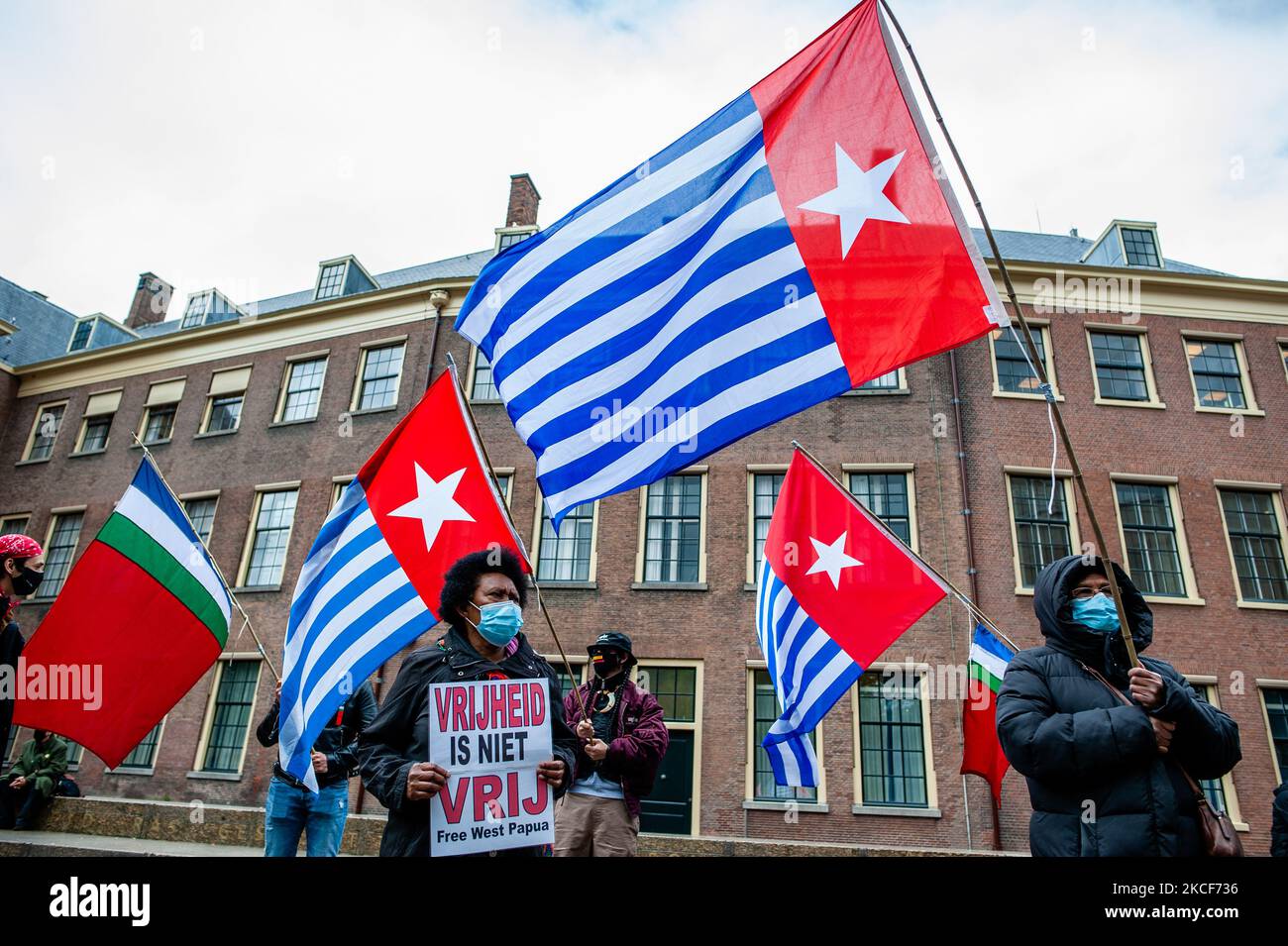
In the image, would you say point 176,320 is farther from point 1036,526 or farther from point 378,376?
point 1036,526

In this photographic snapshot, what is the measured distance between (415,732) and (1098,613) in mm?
2729

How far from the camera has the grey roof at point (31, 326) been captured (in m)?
27.5

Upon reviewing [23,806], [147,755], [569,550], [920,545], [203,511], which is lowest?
[23,806]

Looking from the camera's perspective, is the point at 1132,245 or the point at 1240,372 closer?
the point at 1240,372

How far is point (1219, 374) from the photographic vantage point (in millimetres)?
17062

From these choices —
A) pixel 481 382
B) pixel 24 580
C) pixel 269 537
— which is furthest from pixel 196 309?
pixel 24 580

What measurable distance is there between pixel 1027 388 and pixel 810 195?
14597 millimetres

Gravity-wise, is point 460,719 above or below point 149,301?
below

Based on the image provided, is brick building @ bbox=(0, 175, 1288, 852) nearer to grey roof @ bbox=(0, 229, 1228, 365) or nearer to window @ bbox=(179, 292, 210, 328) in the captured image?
grey roof @ bbox=(0, 229, 1228, 365)

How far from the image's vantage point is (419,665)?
3117mm

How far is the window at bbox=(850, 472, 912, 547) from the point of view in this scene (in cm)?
1554

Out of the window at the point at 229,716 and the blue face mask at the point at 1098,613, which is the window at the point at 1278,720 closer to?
the blue face mask at the point at 1098,613

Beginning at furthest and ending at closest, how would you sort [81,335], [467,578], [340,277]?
[81,335] < [340,277] < [467,578]

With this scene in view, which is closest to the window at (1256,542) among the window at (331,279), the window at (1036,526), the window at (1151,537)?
the window at (1151,537)
